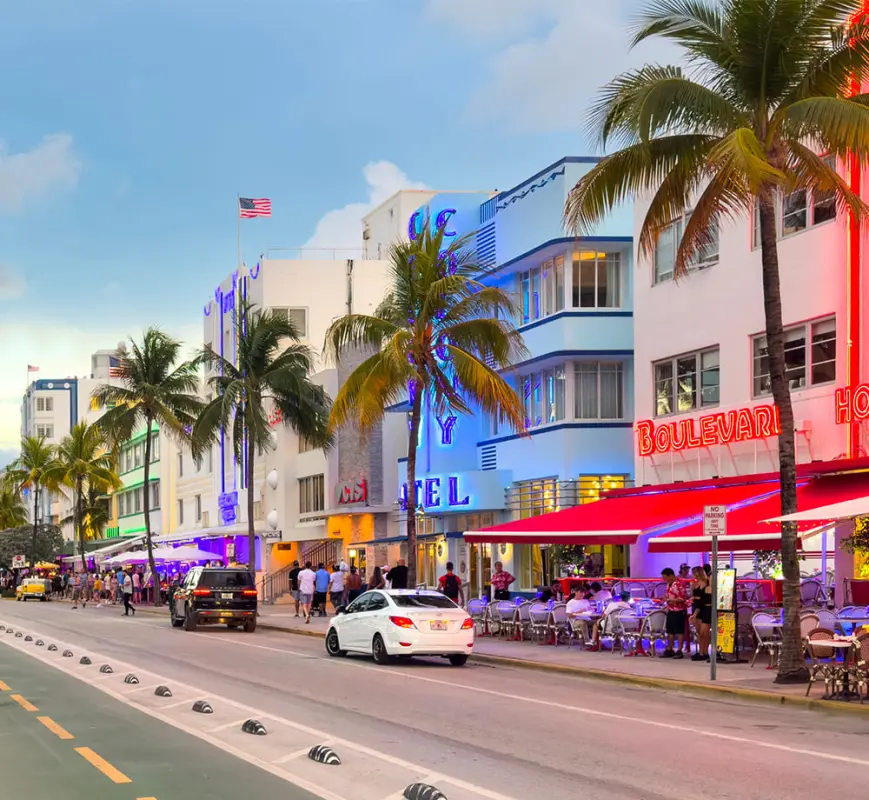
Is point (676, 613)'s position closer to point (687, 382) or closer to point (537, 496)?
point (687, 382)

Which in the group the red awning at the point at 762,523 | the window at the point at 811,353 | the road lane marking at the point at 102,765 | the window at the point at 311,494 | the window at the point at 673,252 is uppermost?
the window at the point at 673,252

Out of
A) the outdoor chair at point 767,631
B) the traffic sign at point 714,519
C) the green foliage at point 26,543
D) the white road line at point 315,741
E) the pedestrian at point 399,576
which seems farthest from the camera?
the green foliage at point 26,543

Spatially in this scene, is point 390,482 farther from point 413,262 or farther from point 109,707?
point 109,707

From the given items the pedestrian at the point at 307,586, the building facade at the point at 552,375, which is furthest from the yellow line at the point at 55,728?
the pedestrian at the point at 307,586

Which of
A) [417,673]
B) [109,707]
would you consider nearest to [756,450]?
[417,673]

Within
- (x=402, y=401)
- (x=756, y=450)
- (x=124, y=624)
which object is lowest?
(x=124, y=624)

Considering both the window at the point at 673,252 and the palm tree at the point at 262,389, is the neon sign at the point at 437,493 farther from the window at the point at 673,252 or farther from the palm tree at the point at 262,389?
the window at the point at 673,252

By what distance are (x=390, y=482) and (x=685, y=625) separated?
105ft

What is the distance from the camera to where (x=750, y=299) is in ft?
104

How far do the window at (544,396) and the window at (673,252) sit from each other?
18.2 ft

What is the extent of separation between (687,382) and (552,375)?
284 inches

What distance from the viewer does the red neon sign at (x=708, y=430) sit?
29688mm

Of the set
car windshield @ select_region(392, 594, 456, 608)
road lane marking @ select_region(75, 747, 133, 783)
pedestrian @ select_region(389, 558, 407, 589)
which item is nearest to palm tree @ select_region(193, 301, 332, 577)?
pedestrian @ select_region(389, 558, 407, 589)

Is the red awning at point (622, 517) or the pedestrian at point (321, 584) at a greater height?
the red awning at point (622, 517)
